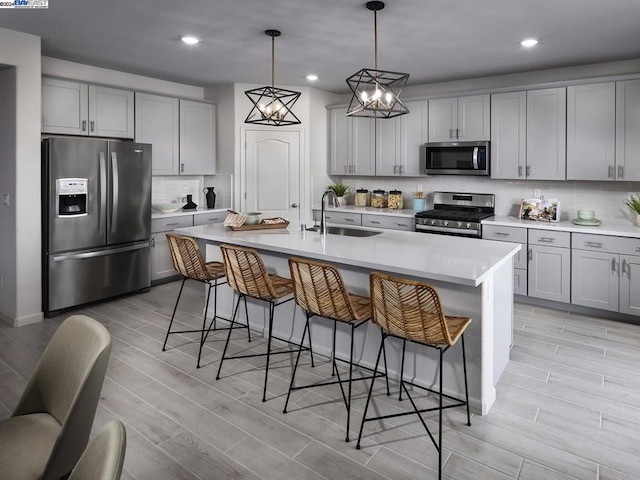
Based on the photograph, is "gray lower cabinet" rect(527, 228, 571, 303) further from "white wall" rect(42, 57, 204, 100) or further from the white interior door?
"white wall" rect(42, 57, 204, 100)

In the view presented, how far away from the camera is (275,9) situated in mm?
3346

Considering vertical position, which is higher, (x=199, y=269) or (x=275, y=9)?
(x=275, y=9)

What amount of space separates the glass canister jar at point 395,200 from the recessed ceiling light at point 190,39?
10.6 ft

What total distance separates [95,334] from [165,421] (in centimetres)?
131

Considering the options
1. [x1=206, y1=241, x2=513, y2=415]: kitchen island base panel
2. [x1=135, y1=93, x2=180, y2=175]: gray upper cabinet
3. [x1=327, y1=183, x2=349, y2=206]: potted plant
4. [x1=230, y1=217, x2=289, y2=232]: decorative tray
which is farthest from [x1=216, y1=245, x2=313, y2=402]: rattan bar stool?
[x1=327, y1=183, x2=349, y2=206]: potted plant

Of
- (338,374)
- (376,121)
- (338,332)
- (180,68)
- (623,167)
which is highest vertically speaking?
Answer: (180,68)

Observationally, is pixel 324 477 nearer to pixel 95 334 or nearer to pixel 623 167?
pixel 95 334

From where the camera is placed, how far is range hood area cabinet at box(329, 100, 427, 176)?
231 inches

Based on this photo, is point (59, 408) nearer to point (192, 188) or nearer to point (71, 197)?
point (71, 197)

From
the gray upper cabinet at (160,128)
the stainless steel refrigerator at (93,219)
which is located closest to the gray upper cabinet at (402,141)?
the gray upper cabinet at (160,128)

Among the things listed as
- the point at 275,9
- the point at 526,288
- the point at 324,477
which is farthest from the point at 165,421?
the point at 526,288

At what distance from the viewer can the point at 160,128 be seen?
570 centimetres

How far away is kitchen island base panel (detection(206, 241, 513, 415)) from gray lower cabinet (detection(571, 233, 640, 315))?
5.68 feet

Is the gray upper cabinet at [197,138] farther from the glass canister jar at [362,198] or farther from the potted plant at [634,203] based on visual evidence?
the potted plant at [634,203]
